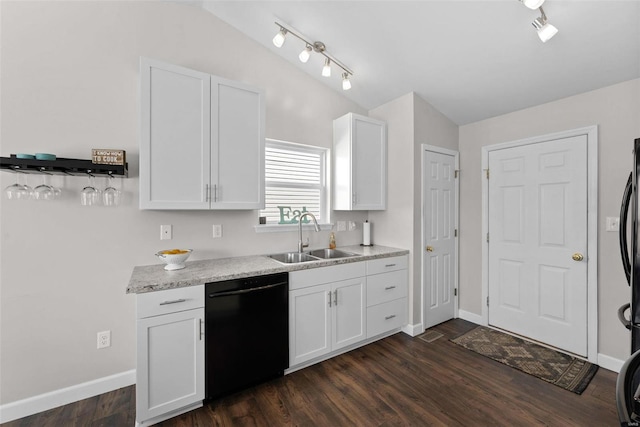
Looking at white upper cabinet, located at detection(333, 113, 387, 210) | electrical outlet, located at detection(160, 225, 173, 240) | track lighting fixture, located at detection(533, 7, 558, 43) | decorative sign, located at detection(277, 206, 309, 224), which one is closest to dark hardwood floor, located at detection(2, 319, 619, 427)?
electrical outlet, located at detection(160, 225, 173, 240)

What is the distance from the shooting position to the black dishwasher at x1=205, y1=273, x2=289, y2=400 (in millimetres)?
1915

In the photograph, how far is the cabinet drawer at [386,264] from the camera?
9.06 feet

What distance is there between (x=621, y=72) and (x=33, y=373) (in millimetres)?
4963

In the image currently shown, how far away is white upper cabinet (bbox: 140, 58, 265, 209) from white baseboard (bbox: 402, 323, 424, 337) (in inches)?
81.9

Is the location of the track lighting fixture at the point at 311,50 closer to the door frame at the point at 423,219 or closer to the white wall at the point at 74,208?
the white wall at the point at 74,208

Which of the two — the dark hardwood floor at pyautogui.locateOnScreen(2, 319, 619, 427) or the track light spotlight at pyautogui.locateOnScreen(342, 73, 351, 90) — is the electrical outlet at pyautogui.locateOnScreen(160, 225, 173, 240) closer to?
the dark hardwood floor at pyautogui.locateOnScreen(2, 319, 619, 427)

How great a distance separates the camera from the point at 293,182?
3076mm

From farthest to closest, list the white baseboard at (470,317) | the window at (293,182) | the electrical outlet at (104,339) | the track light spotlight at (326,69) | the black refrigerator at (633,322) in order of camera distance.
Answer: the white baseboard at (470,317), the window at (293,182), the track light spotlight at (326,69), the electrical outlet at (104,339), the black refrigerator at (633,322)

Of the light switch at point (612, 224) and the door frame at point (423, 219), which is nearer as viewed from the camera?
the light switch at point (612, 224)

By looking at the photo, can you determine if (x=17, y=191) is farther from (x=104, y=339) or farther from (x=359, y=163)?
(x=359, y=163)

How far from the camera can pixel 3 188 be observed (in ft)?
6.00

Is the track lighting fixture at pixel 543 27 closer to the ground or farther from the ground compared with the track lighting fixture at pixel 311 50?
closer to the ground

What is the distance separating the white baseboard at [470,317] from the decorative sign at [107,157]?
3871mm

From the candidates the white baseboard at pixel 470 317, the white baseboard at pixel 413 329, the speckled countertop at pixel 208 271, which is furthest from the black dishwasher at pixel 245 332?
the white baseboard at pixel 470 317
